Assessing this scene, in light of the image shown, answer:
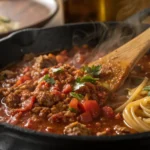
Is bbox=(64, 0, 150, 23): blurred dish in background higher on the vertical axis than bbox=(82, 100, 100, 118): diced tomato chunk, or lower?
higher

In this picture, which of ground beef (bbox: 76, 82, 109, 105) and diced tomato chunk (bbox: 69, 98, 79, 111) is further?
ground beef (bbox: 76, 82, 109, 105)

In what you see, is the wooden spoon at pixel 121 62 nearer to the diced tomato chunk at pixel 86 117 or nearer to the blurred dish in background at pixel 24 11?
the diced tomato chunk at pixel 86 117

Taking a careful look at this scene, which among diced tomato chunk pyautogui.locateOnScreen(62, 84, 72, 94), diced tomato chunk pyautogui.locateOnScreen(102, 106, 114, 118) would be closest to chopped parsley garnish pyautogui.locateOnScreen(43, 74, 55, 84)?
diced tomato chunk pyautogui.locateOnScreen(62, 84, 72, 94)

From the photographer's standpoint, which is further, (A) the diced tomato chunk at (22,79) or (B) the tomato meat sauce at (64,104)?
(A) the diced tomato chunk at (22,79)

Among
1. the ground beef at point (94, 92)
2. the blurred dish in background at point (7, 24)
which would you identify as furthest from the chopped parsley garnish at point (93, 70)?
the blurred dish in background at point (7, 24)

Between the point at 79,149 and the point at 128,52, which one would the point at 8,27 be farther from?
the point at 79,149

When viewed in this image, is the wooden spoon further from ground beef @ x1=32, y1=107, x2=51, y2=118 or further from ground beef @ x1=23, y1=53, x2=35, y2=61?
ground beef @ x1=23, y1=53, x2=35, y2=61

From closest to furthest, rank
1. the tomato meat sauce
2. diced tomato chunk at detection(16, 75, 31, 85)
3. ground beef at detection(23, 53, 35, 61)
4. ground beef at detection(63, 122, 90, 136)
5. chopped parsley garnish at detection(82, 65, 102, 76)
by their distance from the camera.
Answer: ground beef at detection(63, 122, 90, 136)
the tomato meat sauce
chopped parsley garnish at detection(82, 65, 102, 76)
diced tomato chunk at detection(16, 75, 31, 85)
ground beef at detection(23, 53, 35, 61)
